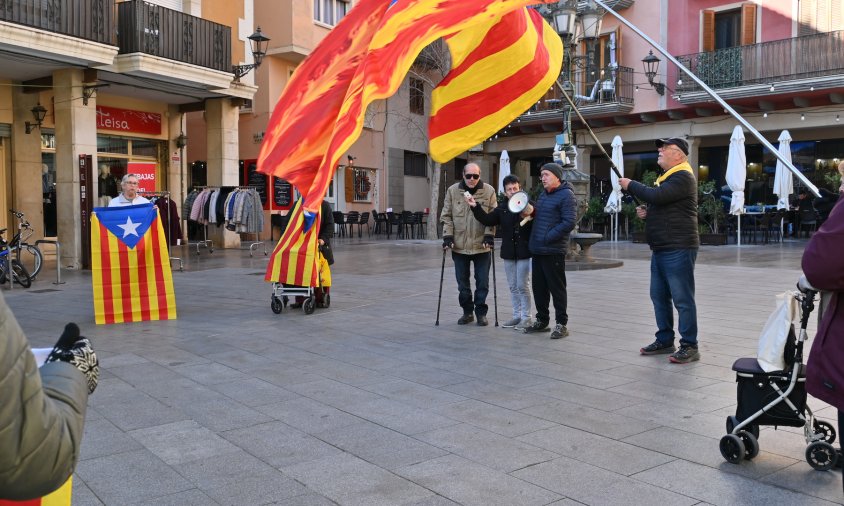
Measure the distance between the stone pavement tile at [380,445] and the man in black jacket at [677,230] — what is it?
9.72 feet

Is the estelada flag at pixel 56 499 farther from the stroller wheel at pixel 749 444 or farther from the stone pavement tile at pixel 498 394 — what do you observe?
the stroller wheel at pixel 749 444

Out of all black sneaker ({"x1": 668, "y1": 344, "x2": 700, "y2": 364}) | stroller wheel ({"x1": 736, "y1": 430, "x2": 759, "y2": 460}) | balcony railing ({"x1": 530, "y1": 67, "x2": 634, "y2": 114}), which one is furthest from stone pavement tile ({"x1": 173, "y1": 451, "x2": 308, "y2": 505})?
balcony railing ({"x1": 530, "y1": 67, "x2": 634, "y2": 114})

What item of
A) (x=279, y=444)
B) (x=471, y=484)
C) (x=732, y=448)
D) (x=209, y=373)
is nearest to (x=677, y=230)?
(x=732, y=448)

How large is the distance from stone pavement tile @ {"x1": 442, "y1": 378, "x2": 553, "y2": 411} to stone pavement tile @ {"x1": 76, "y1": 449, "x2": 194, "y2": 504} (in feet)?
7.39

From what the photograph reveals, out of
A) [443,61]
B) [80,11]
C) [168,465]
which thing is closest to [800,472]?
[168,465]

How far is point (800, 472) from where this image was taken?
3.84 meters

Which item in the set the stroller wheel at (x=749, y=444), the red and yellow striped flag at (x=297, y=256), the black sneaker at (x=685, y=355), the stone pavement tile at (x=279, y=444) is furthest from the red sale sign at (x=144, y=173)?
the stroller wheel at (x=749, y=444)

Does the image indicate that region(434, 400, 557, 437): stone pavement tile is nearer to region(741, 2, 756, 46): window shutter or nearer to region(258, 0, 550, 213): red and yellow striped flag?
region(258, 0, 550, 213): red and yellow striped flag

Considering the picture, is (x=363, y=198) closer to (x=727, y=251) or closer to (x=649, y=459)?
(x=727, y=251)

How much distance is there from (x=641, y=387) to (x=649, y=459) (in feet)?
5.24

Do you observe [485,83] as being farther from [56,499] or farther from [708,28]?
[708,28]

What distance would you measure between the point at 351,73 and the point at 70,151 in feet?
40.9

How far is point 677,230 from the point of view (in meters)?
6.34

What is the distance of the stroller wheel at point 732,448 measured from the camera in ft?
12.9
